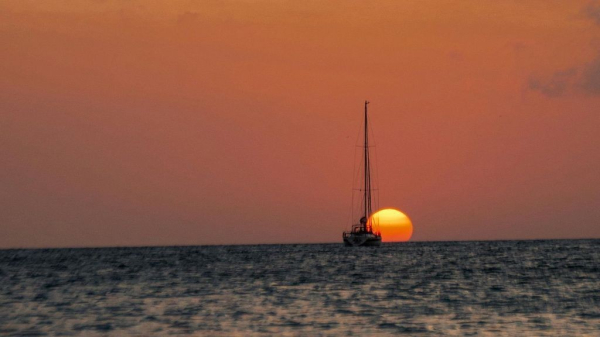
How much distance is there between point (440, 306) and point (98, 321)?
17184 mm

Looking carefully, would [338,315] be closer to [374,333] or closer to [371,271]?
[374,333]

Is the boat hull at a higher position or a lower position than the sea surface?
higher

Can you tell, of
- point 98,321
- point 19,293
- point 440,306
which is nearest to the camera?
point 98,321

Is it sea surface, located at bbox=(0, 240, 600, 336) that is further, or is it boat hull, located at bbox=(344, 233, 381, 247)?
boat hull, located at bbox=(344, 233, 381, 247)

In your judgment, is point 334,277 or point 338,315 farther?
point 334,277

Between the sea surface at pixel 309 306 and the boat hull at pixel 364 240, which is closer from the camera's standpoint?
the sea surface at pixel 309 306

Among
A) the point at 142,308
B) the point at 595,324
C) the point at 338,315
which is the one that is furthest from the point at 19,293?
the point at 595,324

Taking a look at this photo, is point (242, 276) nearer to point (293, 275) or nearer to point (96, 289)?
point (293, 275)

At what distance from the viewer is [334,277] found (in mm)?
77750

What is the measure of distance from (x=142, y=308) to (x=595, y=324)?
22709mm

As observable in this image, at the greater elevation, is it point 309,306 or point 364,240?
point 364,240

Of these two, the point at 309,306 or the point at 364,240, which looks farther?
the point at 364,240

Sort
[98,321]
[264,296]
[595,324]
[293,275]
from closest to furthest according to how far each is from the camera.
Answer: [595,324] → [98,321] → [264,296] → [293,275]

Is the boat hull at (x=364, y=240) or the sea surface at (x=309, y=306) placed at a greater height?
the boat hull at (x=364, y=240)
